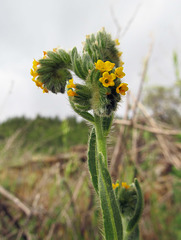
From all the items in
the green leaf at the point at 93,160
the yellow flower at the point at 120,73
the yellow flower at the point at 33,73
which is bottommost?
the green leaf at the point at 93,160

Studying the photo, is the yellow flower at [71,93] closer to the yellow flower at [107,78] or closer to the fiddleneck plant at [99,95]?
the fiddleneck plant at [99,95]

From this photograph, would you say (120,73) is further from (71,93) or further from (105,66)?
(71,93)

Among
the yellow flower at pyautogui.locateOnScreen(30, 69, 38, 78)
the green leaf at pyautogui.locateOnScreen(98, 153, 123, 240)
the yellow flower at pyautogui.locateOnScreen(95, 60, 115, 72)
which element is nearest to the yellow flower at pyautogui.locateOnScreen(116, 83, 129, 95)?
the yellow flower at pyautogui.locateOnScreen(95, 60, 115, 72)

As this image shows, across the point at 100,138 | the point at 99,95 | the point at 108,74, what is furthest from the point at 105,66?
the point at 100,138

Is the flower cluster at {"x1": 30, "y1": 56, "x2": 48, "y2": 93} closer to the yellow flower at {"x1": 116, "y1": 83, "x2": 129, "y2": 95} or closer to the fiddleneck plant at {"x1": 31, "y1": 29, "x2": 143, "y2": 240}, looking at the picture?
the fiddleneck plant at {"x1": 31, "y1": 29, "x2": 143, "y2": 240}

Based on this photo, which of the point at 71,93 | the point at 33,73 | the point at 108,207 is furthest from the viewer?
the point at 33,73

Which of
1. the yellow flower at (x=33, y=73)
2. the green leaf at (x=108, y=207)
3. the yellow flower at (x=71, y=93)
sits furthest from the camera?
the yellow flower at (x=33, y=73)

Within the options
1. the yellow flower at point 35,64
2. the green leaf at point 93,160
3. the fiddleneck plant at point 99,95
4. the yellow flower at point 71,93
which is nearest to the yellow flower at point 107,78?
the fiddleneck plant at point 99,95
